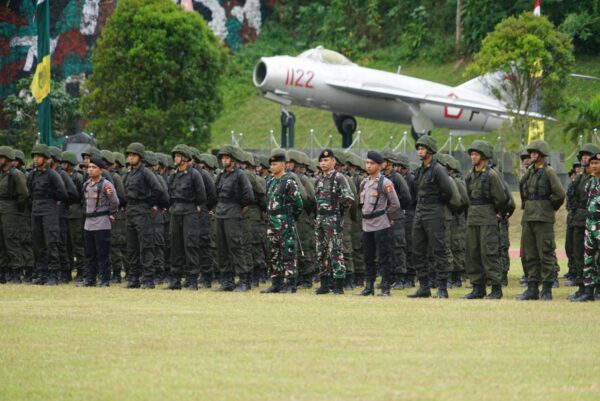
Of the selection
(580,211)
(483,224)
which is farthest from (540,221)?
(580,211)

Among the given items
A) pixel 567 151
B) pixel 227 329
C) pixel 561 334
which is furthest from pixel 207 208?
pixel 567 151

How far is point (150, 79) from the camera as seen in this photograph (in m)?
38.5

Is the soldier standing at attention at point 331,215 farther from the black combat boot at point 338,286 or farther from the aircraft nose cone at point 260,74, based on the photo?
the aircraft nose cone at point 260,74

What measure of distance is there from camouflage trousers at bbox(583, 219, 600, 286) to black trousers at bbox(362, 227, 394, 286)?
2502 mm

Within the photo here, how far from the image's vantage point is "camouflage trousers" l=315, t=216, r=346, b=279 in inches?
685

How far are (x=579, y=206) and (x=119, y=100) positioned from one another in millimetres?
22013

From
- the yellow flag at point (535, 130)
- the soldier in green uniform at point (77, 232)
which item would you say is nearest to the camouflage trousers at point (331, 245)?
the soldier in green uniform at point (77, 232)

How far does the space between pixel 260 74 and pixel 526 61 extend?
7689mm

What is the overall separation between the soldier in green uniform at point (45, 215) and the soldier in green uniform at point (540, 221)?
6.97 m

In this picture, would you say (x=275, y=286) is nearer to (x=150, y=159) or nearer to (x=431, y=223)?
(x=431, y=223)

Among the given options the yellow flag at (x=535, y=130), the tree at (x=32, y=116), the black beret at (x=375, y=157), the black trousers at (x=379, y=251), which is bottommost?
the black trousers at (x=379, y=251)

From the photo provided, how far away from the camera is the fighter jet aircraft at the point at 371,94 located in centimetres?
3841

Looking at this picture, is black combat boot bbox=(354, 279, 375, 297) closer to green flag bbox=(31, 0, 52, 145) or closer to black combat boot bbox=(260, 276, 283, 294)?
black combat boot bbox=(260, 276, 283, 294)

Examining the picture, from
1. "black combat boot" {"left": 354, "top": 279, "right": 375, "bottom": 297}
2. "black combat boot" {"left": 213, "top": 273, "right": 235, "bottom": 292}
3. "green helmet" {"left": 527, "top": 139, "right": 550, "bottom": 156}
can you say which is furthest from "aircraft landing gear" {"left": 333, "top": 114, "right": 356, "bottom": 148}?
"green helmet" {"left": 527, "top": 139, "right": 550, "bottom": 156}
